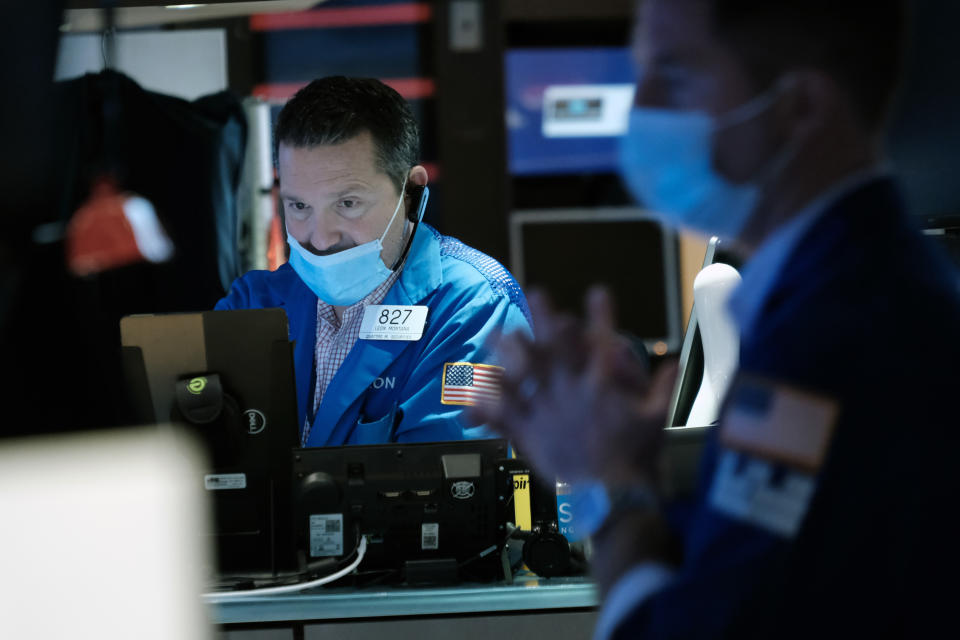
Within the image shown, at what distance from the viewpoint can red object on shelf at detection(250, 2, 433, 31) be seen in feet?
15.8

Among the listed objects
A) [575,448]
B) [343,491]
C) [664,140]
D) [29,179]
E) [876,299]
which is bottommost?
[343,491]

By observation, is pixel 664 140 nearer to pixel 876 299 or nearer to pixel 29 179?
pixel 876 299

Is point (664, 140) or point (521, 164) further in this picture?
point (521, 164)

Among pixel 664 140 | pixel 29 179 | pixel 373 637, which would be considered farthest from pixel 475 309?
pixel 29 179

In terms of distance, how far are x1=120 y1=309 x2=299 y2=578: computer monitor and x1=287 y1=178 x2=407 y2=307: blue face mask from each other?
691mm

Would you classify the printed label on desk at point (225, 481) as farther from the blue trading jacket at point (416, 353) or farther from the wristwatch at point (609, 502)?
the wristwatch at point (609, 502)

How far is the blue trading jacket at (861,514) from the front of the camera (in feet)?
2.29

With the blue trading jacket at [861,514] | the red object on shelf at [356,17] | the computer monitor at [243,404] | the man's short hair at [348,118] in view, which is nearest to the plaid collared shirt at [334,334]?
the man's short hair at [348,118]

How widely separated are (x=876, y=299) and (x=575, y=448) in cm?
26

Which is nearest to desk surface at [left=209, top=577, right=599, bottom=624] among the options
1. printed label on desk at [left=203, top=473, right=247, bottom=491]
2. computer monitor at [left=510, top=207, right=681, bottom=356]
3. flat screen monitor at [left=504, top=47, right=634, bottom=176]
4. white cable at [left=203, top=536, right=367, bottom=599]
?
white cable at [left=203, top=536, right=367, bottom=599]

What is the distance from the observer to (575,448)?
32.1 inches

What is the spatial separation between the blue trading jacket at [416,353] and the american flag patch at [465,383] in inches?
1.2

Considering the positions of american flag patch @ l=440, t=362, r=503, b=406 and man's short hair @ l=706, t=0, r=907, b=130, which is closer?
man's short hair @ l=706, t=0, r=907, b=130

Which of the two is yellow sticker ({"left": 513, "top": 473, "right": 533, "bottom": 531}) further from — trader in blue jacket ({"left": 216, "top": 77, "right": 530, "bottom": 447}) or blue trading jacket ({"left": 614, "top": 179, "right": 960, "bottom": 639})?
blue trading jacket ({"left": 614, "top": 179, "right": 960, "bottom": 639})
